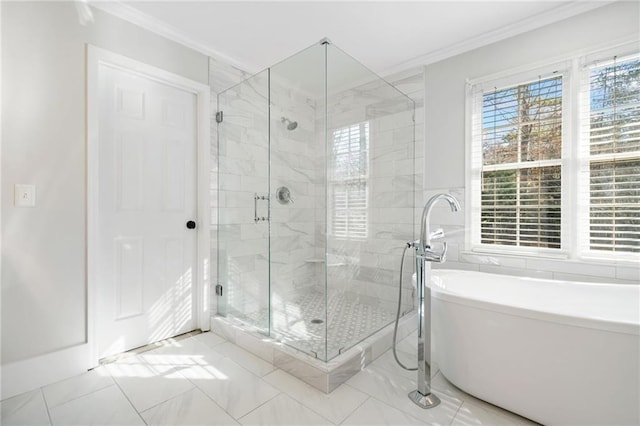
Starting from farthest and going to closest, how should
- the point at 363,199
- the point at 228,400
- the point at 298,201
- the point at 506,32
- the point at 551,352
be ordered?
1. the point at 506,32
2. the point at 363,199
3. the point at 298,201
4. the point at 228,400
5. the point at 551,352

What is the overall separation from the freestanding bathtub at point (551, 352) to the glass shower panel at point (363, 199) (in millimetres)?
609

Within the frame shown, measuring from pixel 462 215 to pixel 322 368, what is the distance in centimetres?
178

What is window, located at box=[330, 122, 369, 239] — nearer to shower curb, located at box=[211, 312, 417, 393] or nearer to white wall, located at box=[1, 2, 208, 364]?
shower curb, located at box=[211, 312, 417, 393]

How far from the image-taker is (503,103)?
2486 mm

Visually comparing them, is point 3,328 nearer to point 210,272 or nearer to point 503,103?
point 210,272

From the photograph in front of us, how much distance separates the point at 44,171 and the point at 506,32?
345cm

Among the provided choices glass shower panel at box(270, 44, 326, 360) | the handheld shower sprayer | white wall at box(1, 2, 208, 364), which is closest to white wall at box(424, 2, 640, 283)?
the handheld shower sprayer

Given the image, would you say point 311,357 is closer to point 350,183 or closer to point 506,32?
point 350,183

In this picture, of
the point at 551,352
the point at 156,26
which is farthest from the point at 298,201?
the point at 156,26

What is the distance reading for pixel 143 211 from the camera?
2352 millimetres

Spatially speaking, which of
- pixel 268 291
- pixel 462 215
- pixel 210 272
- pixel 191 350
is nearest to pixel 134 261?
pixel 210 272

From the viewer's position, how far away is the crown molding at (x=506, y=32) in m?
2.10

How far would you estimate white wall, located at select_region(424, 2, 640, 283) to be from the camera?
6.65ft

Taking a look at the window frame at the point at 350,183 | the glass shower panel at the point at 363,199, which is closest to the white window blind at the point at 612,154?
the glass shower panel at the point at 363,199
